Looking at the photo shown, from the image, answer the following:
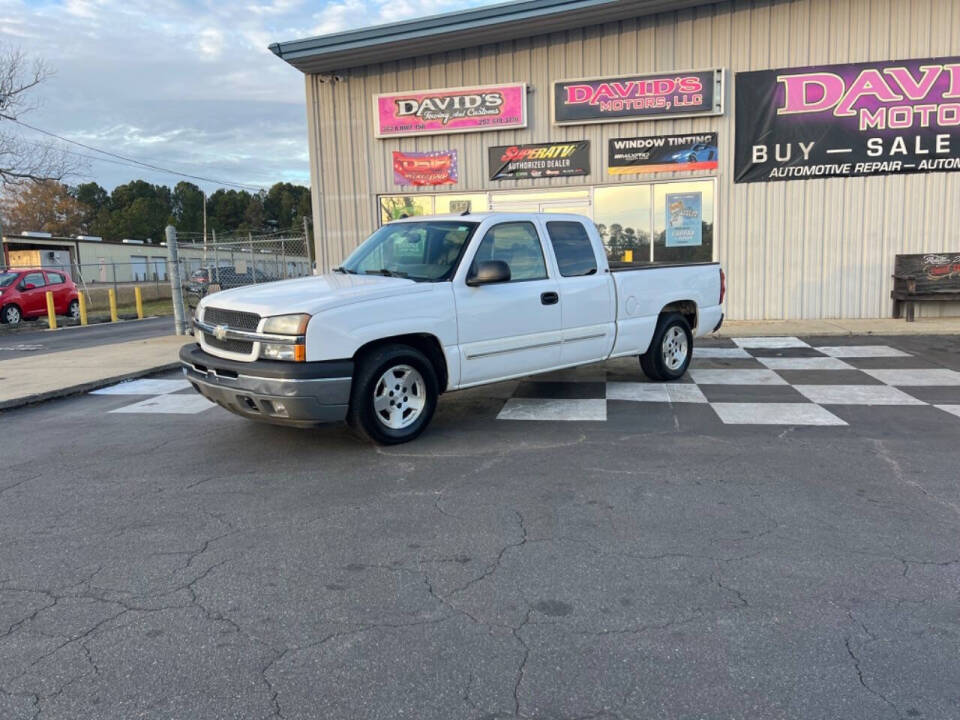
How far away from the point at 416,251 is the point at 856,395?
4.77 meters

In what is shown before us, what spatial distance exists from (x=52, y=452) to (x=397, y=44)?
9627mm

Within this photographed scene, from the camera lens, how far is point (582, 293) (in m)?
6.92

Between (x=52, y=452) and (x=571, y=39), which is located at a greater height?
(x=571, y=39)

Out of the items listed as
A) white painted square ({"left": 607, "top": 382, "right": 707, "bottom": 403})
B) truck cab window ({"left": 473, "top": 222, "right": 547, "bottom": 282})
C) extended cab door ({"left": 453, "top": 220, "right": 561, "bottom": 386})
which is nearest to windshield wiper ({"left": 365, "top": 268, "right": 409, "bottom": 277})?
extended cab door ({"left": 453, "top": 220, "right": 561, "bottom": 386})

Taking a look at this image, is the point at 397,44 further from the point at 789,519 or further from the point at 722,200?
the point at 789,519

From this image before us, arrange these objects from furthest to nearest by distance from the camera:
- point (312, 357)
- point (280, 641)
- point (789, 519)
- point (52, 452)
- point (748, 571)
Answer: point (52, 452)
point (312, 357)
point (789, 519)
point (748, 571)
point (280, 641)

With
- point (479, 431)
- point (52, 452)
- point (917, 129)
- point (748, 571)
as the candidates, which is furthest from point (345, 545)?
point (917, 129)

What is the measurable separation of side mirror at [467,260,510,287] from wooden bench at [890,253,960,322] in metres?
9.79

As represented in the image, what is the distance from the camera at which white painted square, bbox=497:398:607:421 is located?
21.7 feet

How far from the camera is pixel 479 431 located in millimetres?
6160

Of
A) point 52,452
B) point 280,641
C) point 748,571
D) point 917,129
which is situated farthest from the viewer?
point 917,129

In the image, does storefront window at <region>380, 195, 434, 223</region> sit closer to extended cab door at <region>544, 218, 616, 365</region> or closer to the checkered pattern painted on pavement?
the checkered pattern painted on pavement

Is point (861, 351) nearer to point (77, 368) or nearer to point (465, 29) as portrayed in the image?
point (465, 29)

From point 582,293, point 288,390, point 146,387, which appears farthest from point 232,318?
point 146,387
